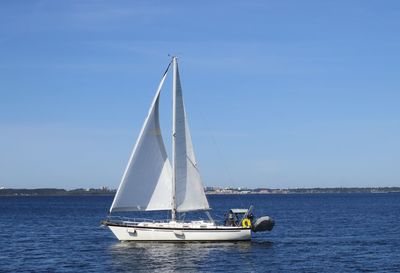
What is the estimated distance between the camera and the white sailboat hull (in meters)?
53.5

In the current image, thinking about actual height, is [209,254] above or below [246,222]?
below

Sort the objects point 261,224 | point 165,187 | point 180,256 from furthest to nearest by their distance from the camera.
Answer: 1. point 261,224
2. point 165,187
3. point 180,256

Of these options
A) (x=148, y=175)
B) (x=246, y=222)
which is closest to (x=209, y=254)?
(x=246, y=222)

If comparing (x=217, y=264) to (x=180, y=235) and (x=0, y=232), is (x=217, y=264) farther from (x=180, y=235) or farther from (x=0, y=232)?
(x=0, y=232)

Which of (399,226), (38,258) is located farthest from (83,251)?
(399,226)

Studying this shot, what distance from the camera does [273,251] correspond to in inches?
2085

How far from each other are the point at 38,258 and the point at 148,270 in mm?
11453

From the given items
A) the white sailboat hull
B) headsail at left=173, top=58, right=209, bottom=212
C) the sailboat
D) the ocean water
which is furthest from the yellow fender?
headsail at left=173, top=58, right=209, bottom=212

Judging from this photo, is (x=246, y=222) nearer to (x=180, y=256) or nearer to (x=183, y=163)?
(x=183, y=163)

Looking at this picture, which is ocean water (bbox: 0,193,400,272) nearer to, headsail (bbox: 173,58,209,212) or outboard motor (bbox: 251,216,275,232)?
outboard motor (bbox: 251,216,275,232)

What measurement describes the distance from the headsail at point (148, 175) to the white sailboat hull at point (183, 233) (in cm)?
182

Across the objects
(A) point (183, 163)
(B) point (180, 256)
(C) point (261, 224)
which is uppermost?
(A) point (183, 163)

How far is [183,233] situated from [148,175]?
5.67 metres

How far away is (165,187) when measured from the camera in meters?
54.7
